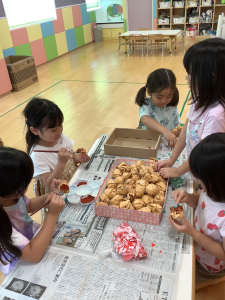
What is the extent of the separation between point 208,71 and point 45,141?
34.0 inches

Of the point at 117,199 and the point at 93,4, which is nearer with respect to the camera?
the point at 117,199

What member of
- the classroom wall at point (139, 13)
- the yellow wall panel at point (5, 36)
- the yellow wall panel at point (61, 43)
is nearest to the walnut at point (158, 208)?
the yellow wall panel at point (5, 36)

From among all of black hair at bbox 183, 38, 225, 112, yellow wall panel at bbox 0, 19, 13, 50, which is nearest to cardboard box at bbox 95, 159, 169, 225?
black hair at bbox 183, 38, 225, 112

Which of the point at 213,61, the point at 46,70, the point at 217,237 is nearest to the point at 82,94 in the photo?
the point at 46,70

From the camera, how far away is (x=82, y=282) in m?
0.72

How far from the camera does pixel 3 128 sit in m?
3.10

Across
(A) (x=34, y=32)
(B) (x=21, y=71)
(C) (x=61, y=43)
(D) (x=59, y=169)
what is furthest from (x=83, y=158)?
(C) (x=61, y=43)

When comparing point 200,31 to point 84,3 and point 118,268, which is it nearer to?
point 84,3

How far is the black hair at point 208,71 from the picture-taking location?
36.5 inches

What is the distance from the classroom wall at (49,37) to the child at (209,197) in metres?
3.95

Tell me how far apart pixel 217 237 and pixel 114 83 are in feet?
12.3

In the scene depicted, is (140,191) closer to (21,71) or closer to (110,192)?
(110,192)

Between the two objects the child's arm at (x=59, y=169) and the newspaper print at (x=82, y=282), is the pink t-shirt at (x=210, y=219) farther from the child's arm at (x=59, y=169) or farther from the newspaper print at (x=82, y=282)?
the child's arm at (x=59, y=169)

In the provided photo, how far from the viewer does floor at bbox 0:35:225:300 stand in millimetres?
2889
